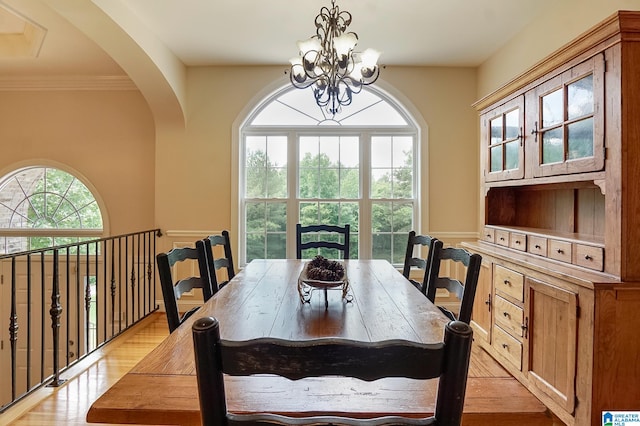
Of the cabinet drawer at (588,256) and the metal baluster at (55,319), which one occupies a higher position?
the cabinet drawer at (588,256)

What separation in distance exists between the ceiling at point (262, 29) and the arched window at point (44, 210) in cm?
127

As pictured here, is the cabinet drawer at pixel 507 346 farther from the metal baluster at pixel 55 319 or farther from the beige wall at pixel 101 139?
the beige wall at pixel 101 139

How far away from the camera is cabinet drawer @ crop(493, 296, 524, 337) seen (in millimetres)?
2367

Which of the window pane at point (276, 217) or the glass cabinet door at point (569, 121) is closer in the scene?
the glass cabinet door at point (569, 121)

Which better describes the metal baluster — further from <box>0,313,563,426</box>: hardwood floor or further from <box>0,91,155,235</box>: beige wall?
<box>0,91,155,235</box>: beige wall

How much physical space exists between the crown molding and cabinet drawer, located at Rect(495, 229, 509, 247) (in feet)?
13.7

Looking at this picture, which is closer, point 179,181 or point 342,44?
point 342,44

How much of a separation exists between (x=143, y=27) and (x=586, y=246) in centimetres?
356

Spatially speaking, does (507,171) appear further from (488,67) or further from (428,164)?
(488,67)

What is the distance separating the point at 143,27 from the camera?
3146 mm

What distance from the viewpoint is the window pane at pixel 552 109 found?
2.17m

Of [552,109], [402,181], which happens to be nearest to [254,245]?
[402,181]

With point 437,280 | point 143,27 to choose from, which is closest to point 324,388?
point 437,280
